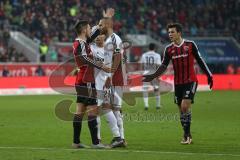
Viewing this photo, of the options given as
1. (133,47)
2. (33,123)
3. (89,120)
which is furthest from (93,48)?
(133,47)

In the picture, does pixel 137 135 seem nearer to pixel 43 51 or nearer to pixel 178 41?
pixel 178 41

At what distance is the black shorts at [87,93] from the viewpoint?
45.2 ft

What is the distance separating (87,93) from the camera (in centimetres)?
1380

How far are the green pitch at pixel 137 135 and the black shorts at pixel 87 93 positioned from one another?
3.31 ft

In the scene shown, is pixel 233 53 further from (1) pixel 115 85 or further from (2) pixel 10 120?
(1) pixel 115 85

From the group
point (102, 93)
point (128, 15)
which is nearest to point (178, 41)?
point (102, 93)

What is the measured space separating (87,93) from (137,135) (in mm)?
3220

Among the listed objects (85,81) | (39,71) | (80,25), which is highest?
(80,25)

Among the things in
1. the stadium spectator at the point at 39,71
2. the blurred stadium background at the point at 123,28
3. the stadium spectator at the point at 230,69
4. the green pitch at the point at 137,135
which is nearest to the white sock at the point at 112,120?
the green pitch at the point at 137,135

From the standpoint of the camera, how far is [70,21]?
4725cm

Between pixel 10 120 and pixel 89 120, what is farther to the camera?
pixel 10 120

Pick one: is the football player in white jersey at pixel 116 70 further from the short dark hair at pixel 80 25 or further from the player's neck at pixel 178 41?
the player's neck at pixel 178 41

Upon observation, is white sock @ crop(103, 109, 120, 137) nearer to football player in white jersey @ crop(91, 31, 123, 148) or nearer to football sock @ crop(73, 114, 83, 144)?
football player in white jersey @ crop(91, 31, 123, 148)

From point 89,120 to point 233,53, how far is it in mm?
34392
